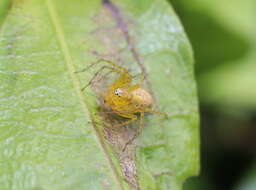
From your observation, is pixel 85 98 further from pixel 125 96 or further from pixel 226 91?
pixel 226 91

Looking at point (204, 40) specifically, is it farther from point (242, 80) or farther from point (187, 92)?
point (187, 92)

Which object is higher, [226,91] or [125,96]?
[125,96]

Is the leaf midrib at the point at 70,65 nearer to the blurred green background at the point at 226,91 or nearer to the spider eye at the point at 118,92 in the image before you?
the spider eye at the point at 118,92

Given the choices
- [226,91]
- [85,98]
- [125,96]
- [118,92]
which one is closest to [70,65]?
[85,98]

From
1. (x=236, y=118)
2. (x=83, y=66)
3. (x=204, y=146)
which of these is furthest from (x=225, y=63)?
(x=83, y=66)

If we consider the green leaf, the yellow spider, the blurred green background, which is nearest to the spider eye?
the yellow spider

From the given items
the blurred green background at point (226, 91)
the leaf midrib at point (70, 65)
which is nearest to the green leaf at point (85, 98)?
the leaf midrib at point (70, 65)

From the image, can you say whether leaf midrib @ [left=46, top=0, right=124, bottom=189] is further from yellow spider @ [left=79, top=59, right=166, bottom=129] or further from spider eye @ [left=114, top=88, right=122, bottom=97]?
spider eye @ [left=114, top=88, right=122, bottom=97]
